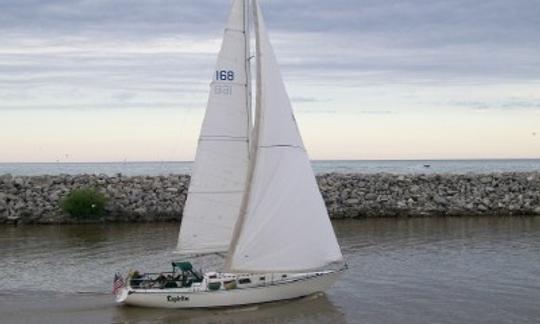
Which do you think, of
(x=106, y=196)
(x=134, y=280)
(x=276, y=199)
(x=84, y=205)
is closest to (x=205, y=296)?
(x=134, y=280)

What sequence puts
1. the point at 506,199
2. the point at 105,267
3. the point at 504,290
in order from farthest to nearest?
the point at 506,199 → the point at 105,267 → the point at 504,290

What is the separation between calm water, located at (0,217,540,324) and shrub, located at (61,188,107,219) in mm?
1125

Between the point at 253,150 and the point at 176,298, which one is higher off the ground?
the point at 253,150

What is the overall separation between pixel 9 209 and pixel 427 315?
25217mm

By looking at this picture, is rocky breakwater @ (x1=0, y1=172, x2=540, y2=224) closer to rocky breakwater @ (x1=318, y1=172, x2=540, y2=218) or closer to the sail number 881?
rocky breakwater @ (x1=318, y1=172, x2=540, y2=218)

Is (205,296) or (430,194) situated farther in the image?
(430,194)

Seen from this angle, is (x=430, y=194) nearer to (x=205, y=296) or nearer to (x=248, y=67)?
(x=248, y=67)

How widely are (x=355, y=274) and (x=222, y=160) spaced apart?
7.04m

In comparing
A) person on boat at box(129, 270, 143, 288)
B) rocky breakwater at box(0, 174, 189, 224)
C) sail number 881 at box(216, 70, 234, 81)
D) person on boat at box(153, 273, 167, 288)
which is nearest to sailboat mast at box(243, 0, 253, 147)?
sail number 881 at box(216, 70, 234, 81)

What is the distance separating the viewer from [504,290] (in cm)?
2330

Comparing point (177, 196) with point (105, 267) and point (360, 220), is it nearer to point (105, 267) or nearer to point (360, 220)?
point (360, 220)

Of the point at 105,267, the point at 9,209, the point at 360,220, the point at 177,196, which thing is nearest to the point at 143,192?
the point at 177,196

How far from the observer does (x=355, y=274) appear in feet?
84.7

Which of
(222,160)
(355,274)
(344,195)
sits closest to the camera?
(222,160)
